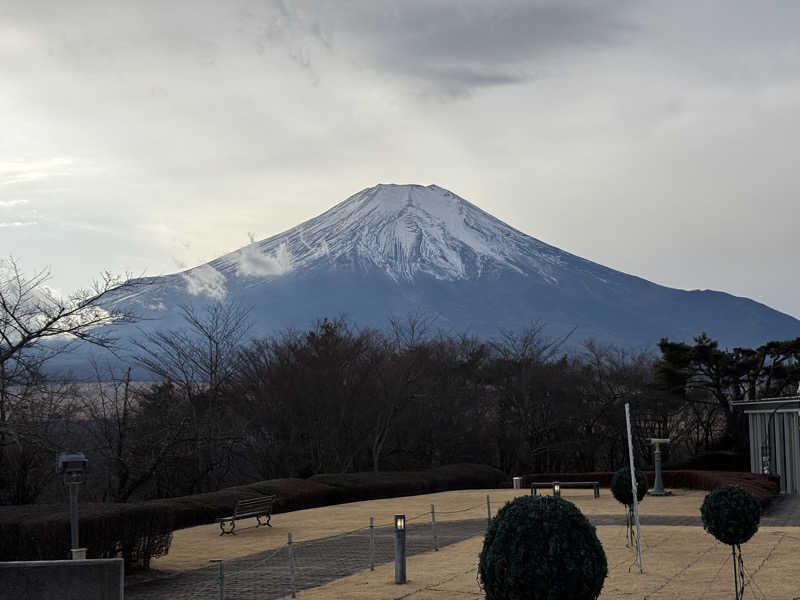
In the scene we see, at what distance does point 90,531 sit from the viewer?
1248 cm

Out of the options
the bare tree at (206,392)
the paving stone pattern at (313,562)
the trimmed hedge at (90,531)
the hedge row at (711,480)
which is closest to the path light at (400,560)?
the paving stone pattern at (313,562)

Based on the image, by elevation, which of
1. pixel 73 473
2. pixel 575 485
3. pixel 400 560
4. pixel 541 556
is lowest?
pixel 575 485

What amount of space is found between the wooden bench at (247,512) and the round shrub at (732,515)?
35.4 ft

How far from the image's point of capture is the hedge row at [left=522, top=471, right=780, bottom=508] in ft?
70.7

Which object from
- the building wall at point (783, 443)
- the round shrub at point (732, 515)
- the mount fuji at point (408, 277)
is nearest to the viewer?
the round shrub at point (732, 515)

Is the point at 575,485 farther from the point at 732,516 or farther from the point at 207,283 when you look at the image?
the point at 207,283

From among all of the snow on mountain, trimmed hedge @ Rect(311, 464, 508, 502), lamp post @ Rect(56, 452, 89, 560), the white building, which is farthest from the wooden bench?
the snow on mountain

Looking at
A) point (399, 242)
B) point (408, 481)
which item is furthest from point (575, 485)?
point (399, 242)

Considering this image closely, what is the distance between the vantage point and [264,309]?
529ft

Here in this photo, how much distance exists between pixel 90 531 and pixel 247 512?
287 inches

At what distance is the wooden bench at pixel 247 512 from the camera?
62.0 ft

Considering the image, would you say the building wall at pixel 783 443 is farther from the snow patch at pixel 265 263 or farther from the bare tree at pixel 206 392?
the snow patch at pixel 265 263

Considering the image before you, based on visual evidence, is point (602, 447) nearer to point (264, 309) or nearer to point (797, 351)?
point (797, 351)

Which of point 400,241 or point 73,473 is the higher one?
point 400,241
